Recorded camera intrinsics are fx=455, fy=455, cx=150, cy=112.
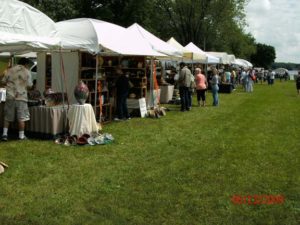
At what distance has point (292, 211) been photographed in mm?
5719

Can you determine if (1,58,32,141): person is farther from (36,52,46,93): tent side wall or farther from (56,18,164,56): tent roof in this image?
(36,52,46,93): tent side wall

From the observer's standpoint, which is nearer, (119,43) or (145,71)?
(119,43)

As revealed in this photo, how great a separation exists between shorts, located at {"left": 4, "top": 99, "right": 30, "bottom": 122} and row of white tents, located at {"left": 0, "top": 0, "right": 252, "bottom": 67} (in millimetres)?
1130

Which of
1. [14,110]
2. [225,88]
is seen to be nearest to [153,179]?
[14,110]

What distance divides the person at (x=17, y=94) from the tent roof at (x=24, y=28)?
3.06ft

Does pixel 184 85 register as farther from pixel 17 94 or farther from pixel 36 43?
pixel 36 43

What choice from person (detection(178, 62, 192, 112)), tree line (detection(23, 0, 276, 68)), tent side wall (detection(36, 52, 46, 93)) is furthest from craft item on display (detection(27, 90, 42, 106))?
tree line (detection(23, 0, 276, 68))

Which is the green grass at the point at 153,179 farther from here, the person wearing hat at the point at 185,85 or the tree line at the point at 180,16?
the tree line at the point at 180,16

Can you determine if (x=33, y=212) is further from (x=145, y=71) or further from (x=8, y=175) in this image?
(x=145, y=71)

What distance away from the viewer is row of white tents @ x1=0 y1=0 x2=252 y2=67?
26.9ft

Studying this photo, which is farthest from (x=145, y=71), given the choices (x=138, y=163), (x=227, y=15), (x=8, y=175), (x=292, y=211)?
(x=227, y=15)

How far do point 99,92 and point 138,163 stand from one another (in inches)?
202

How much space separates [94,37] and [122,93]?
3073 millimetres

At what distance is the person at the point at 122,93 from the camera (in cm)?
1387
